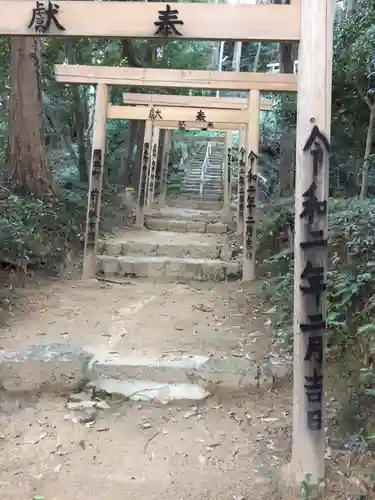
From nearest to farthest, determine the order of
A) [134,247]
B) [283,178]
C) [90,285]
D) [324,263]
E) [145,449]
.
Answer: [324,263] → [145,449] → [90,285] → [134,247] → [283,178]

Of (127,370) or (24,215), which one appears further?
(24,215)

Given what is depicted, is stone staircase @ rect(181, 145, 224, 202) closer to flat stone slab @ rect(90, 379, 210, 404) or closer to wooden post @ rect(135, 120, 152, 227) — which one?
wooden post @ rect(135, 120, 152, 227)

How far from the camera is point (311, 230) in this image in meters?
2.92

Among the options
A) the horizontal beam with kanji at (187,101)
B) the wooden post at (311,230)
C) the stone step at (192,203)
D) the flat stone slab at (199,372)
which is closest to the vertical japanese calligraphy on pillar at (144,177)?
the horizontal beam with kanji at (187,101)

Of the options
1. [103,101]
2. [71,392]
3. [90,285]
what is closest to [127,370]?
[71,392]

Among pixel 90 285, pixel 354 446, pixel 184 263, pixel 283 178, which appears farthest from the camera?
pixel 283 178

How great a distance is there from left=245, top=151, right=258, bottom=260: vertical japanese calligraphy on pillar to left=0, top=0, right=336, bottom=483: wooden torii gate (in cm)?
457

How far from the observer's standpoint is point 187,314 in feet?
19.9

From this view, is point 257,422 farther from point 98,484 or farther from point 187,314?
point 187,314

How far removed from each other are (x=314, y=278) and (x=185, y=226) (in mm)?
9282

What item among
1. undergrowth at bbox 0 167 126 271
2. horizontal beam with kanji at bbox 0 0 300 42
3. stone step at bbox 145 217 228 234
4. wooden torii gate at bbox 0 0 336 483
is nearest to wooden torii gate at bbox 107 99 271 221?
stone step at bbox 145 217 228 234

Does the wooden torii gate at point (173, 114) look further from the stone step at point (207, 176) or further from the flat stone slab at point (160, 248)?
the stone step at point (207, 176)

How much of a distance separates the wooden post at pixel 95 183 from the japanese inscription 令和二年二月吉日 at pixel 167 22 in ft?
14.5

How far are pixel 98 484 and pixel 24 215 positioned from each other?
5388 mm
